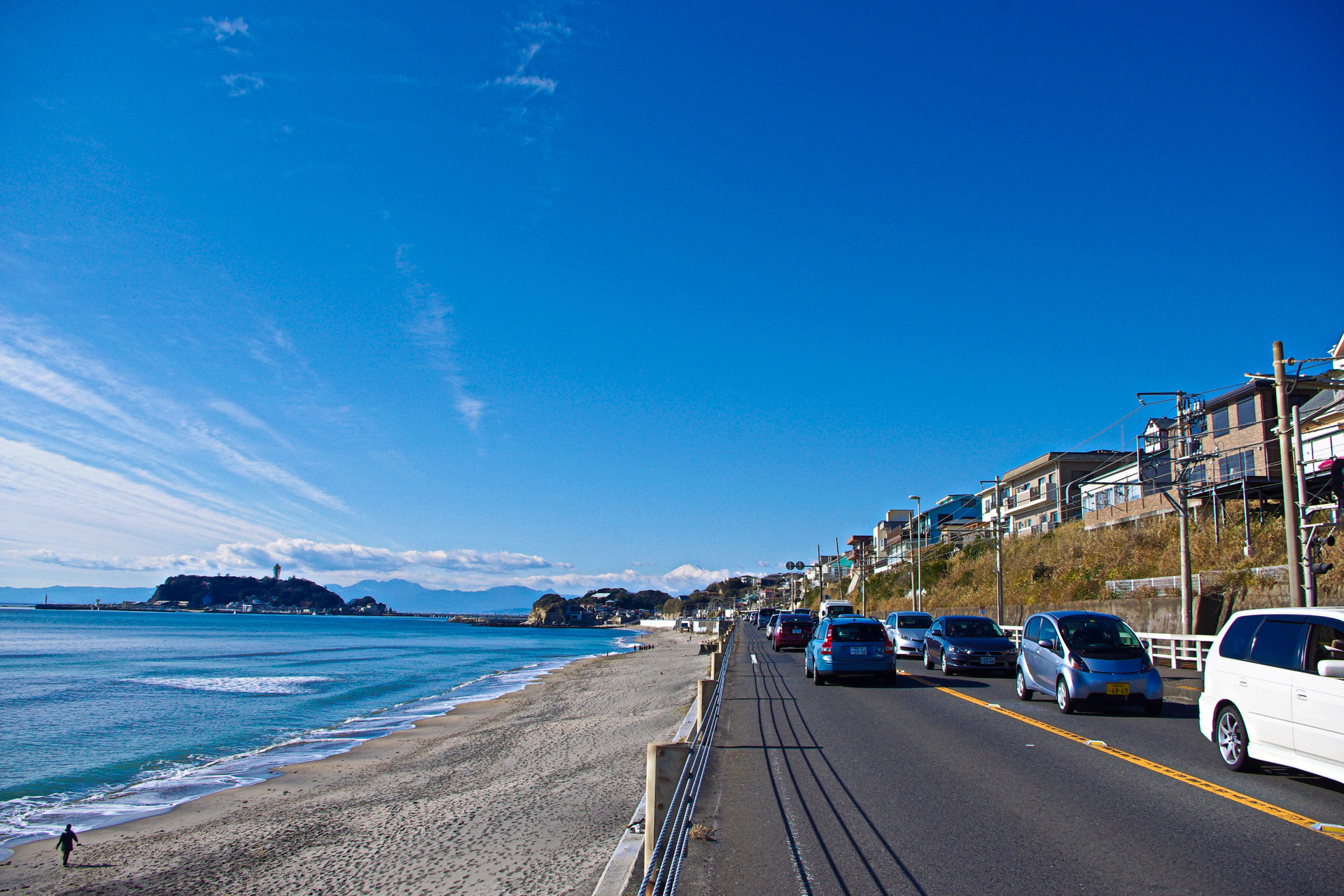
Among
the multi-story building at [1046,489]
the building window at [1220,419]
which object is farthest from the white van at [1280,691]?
the multi-story building at [1046,489]

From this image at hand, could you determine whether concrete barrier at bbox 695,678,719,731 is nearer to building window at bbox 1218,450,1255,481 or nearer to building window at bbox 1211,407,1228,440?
building window at bbox 1218,450,1255,481

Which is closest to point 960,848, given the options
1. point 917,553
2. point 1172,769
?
point 1172,769

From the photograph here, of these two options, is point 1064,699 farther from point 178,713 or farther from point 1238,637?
point 178,713

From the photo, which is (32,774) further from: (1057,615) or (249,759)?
(1057,615)

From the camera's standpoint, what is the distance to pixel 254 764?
63.7ft

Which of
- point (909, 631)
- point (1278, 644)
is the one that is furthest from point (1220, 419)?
point (1278, 644)

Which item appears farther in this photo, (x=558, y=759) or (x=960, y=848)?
(x=558, y=759)

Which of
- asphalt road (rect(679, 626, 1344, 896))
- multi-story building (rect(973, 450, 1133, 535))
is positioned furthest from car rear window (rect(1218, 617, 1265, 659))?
multi-story building (rect(973, 450, 1133, 535))

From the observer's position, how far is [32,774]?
19.0 metres

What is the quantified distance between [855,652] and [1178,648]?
10.5 meters

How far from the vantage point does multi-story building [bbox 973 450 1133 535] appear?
2152 inches

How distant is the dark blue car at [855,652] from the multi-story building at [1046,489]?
3489cm

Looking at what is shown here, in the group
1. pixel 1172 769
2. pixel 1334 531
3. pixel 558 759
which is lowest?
pixel 558 759

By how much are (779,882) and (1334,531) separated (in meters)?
19.4
